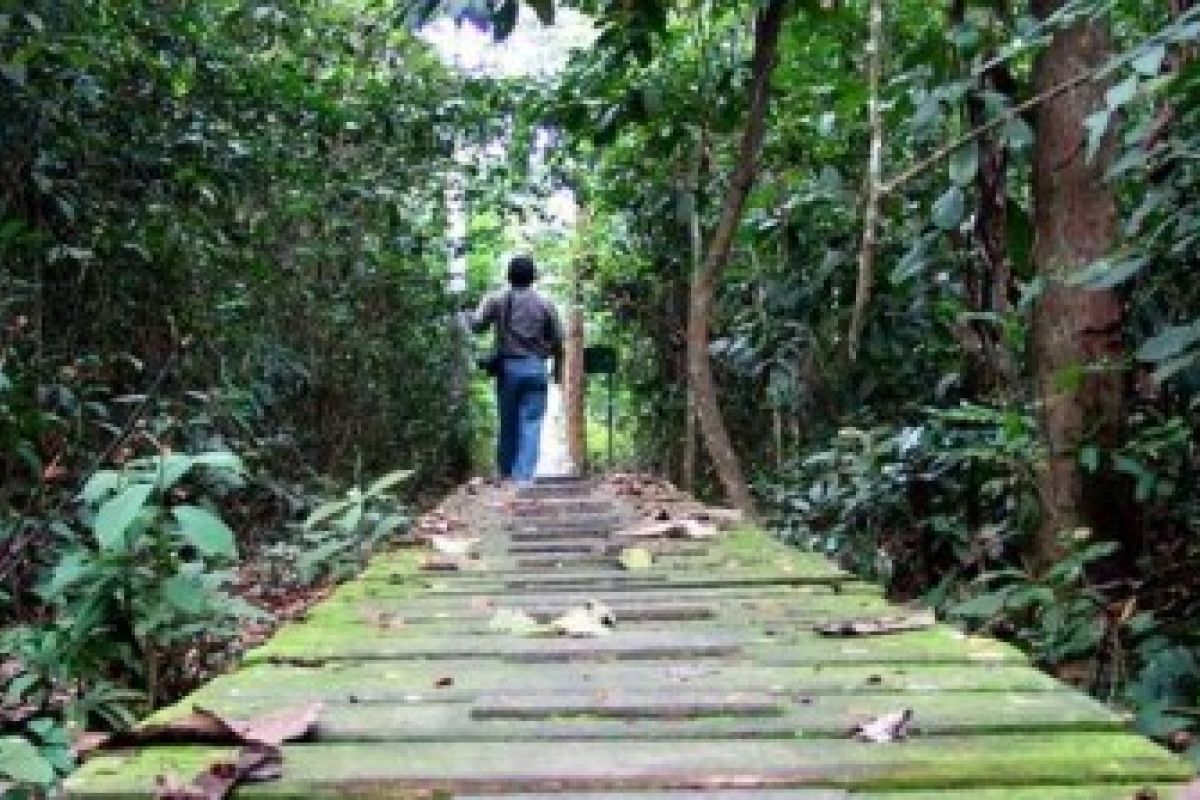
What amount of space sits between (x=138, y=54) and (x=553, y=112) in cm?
219

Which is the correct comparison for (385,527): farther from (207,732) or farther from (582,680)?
(207,732)

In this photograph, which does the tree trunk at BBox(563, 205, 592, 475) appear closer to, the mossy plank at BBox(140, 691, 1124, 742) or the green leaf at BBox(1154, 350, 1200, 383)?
the green leaf at BBox(1154, 350, 1200, 383)

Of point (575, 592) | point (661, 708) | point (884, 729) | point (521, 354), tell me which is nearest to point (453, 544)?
point (575, 592)

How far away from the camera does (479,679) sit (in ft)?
7.49

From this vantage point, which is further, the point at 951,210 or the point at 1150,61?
the point at 951,210

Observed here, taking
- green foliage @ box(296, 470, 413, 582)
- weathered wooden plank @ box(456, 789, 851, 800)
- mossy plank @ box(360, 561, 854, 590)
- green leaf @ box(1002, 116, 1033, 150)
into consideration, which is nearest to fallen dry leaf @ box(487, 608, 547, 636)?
mossy plank @ box(360, 561, 854, 590)

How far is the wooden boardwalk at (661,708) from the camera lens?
1615 mm

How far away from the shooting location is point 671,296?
10.3 meters

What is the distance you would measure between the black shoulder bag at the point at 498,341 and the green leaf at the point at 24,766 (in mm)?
6193

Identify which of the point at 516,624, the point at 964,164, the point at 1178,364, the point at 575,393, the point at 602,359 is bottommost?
the point at 516,624

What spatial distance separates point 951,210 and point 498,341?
16.8ft

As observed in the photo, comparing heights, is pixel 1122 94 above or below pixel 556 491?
above

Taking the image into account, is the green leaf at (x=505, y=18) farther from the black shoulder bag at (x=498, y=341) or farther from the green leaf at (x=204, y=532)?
the black shoulder bag at (x=498, y=341)

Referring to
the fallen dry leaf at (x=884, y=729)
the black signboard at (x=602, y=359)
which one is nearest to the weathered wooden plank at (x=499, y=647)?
the fallen dry leaf at (x=884, y=729)
